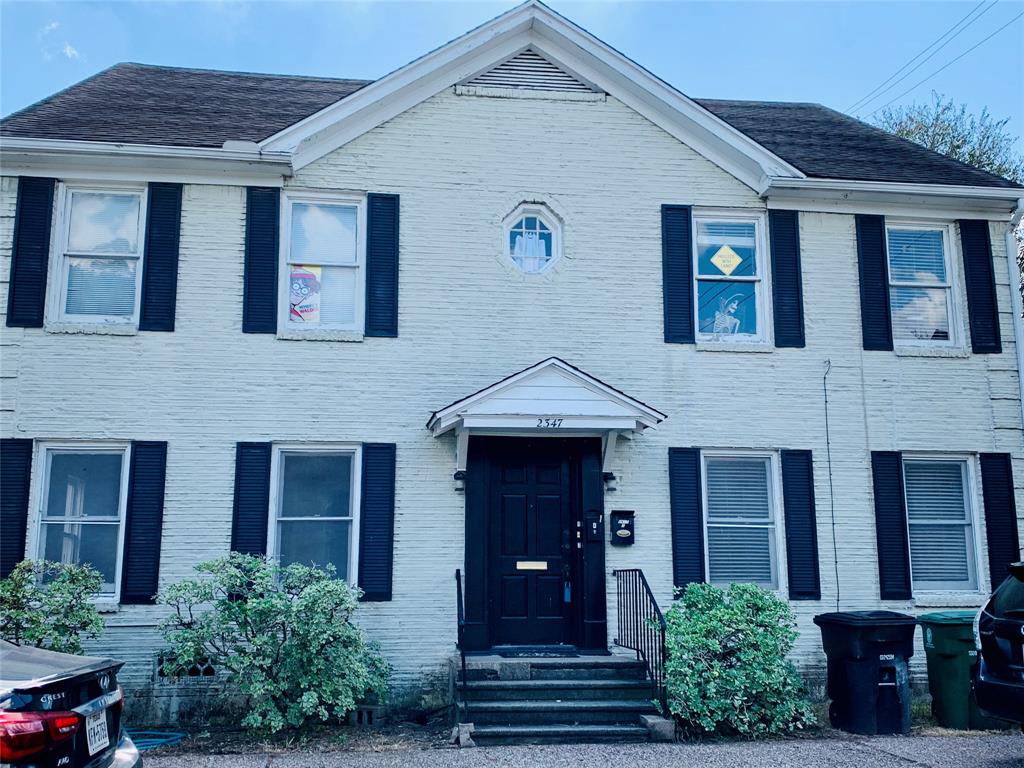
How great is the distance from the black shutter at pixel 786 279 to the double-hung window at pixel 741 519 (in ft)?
4.88

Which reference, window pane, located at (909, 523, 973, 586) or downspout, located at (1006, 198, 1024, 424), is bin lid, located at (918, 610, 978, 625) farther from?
downspout, located at (1006, 198, 1024, 424)

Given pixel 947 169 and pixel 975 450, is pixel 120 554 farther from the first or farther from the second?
pixel 947 169

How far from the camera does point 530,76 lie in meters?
11.5

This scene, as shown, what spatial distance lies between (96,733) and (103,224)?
7125 millimetres

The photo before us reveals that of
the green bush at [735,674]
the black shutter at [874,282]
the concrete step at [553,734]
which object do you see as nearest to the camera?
the concrete step at [553,734]

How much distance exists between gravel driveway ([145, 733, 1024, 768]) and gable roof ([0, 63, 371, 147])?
648 centimetres

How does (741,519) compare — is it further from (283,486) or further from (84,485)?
(84,485)

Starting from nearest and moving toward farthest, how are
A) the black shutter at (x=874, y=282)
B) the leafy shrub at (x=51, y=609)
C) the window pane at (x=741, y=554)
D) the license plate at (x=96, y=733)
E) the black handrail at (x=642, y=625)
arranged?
the license plate at (x=96, y=733) < the leafy shrub at (x=51, y=609) < the black handrail at (x=642, y=625) < the window pane at (x=741, y=554) < the black shutter at (x=874, y=282)

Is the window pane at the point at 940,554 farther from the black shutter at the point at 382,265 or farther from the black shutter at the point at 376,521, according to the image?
the black shutter at the point at 382,265

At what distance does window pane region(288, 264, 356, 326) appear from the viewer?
1062cm

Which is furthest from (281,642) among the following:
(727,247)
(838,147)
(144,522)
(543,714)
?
(838,147)

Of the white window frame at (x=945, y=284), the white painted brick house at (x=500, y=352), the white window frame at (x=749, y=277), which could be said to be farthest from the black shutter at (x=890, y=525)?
the white window frame at (x=749, y=277)

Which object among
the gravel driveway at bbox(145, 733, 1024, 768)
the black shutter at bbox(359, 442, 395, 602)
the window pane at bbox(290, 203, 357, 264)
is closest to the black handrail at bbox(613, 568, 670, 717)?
the gravel driveway at bbox(145, 733, 1024, 768)

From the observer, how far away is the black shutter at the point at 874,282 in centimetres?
1130
